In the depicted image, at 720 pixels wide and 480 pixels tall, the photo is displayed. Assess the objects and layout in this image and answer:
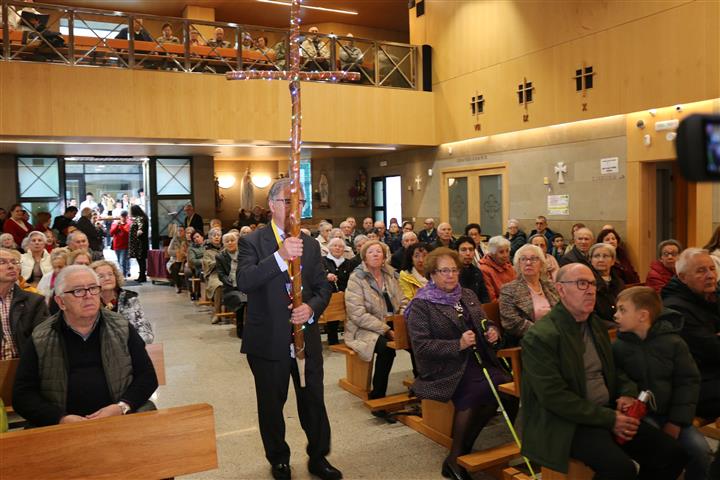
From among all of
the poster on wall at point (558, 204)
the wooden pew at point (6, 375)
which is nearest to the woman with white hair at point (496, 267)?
the wooden pew at point (6, 375)

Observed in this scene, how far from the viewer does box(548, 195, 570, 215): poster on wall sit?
10124mm

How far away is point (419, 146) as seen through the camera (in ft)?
44.2

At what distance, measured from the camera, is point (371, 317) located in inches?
193

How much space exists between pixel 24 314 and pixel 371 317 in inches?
98.6

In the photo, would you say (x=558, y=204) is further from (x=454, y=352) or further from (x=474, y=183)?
(x=454, y=352)

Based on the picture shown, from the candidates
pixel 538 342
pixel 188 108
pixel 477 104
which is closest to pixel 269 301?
pixel 538 342

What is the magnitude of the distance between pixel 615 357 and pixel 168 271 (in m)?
11.0

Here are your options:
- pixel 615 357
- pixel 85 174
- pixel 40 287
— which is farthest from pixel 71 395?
pixel 85 174

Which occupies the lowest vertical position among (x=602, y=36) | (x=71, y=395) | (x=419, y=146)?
(x=71, y=395)

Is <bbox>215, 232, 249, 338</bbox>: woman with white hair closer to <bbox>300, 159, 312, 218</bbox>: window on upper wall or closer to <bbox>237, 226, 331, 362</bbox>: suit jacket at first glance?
<bbox>237, 226, 331, 362</bbox>: suit jacket

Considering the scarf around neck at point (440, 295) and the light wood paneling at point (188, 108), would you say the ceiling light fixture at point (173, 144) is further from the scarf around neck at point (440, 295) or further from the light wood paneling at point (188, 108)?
the scarf around neck at point (440, 295)

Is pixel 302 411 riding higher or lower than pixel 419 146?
lower

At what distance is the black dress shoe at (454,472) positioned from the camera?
136 inches

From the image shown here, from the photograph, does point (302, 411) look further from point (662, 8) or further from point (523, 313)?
point (662, 8)
